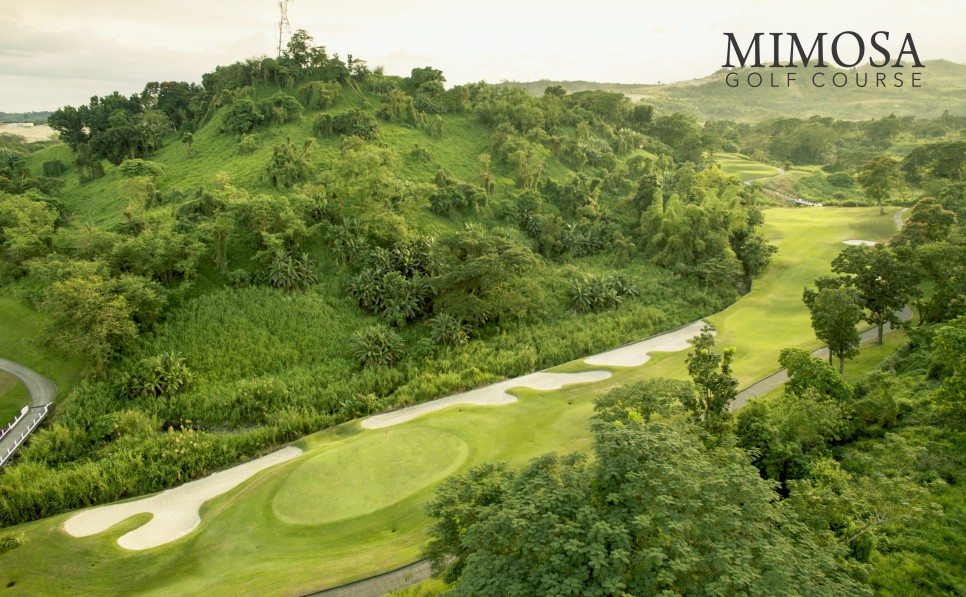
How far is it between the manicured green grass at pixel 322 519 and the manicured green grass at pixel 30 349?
1288 centimetres

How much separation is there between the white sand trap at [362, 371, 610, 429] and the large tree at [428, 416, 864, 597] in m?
14.1

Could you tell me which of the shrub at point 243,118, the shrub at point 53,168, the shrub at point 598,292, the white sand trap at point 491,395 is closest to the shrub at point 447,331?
the white sand trap at point 491,395

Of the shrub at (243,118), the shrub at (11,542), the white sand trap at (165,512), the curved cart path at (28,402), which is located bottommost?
the white sand trap at (165,512)

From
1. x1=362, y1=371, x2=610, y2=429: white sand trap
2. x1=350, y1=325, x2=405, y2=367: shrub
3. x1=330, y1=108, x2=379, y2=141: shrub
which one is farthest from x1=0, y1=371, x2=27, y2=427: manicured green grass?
x1=330, y1=108, x2=379, y2=141: shrub

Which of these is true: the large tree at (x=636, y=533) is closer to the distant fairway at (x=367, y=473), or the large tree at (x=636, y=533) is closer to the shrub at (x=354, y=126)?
the distant fairway at (x=367, y=473)

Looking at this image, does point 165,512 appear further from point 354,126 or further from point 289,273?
point 354,126

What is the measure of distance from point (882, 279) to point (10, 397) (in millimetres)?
49202

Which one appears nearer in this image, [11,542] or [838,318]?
[11,542]

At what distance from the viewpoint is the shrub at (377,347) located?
29.0 meters

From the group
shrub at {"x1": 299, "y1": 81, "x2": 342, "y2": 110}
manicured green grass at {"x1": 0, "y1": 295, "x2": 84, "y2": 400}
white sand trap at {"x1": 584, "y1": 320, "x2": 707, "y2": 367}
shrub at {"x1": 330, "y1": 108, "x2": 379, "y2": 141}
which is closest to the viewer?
manicured green grass at {"x1": 0, "y1": 295, "x2": 84, "y2": 400}

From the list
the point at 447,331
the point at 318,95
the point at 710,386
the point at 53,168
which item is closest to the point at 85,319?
the point at 447,331

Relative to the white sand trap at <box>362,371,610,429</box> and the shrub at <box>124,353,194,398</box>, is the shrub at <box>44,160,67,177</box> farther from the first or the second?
the white sand trap at <box>362,371,610,429</box>

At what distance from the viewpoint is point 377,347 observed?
29.4m

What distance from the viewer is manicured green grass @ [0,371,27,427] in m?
26.4
